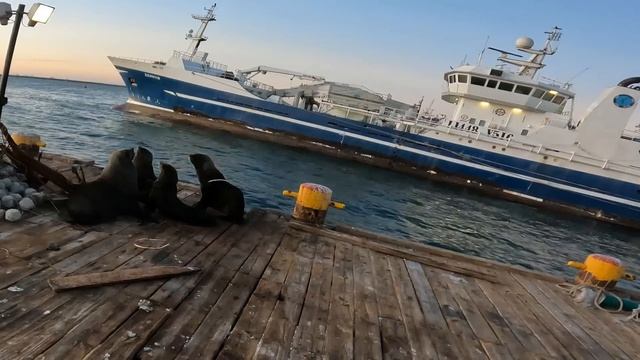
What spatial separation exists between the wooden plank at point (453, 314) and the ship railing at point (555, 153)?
76.7 ft

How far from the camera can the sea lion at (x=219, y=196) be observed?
554cm

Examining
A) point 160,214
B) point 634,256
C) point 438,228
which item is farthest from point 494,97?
point 160,214

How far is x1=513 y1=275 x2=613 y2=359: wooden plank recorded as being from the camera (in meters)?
3.86

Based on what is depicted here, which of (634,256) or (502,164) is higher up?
(502,164)

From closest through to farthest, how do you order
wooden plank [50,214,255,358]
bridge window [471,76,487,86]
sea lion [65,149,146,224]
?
wooden plank [50,214,255,358], sea lion [65,149,146,224], bridge window [471,76,487,86]

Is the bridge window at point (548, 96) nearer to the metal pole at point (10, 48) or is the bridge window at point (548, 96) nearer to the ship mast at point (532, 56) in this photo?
the ship mast at point (532, 56)

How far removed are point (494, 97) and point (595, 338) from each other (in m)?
26.3

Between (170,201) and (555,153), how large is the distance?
87.1 ft

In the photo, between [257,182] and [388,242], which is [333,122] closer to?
[257,182]

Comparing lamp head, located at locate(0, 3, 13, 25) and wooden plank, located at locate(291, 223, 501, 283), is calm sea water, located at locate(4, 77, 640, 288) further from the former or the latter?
lamp head, located at locate(0, 3, 13, 25)

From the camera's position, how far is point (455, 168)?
Result: 2670cm

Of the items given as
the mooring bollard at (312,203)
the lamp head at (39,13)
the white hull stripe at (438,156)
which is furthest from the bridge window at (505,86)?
the lamp head at (39,13)

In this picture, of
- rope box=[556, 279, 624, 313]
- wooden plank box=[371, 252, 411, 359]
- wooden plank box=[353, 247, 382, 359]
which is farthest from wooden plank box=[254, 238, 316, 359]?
rope box=[556, 279, 624, 313]

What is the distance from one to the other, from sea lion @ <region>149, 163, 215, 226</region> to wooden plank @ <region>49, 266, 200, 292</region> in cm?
135
